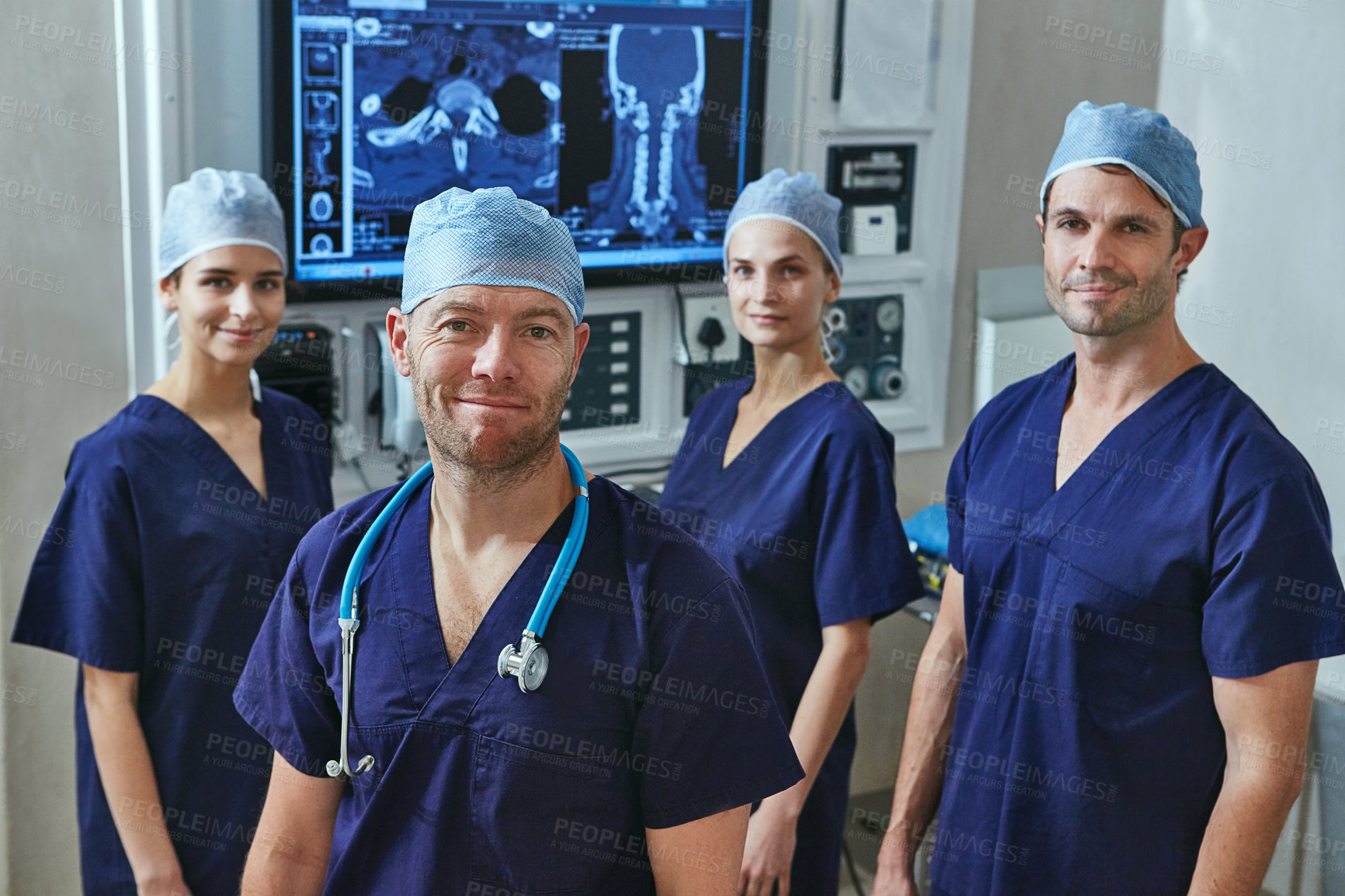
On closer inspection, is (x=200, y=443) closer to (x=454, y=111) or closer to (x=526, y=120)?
(x=454, y=111)

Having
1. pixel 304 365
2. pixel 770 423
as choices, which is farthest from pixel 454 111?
pixel 770 423

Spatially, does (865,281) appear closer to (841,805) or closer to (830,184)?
(830,184)

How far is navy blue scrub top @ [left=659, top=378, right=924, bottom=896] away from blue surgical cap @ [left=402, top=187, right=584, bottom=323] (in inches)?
27.8

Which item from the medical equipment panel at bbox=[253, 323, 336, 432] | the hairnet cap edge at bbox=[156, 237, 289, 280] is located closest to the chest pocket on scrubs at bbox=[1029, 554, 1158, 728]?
the hairnet cap edge at bbox=[156, 237, 289, 280]

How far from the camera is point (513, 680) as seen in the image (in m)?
1.25

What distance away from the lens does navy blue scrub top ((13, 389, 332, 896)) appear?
1807 mm

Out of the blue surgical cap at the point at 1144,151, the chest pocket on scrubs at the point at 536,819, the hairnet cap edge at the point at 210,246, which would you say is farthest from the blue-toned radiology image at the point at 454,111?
the chest pocket on scrubs at the point at 536,819

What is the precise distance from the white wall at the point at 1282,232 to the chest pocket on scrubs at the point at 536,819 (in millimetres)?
1760

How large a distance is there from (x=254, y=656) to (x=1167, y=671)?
3.51 ft

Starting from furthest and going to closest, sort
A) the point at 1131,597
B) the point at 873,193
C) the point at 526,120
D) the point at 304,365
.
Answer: the point at 873,193 → the point at 526,120 → the point at 304,365 → the point at 1131,597

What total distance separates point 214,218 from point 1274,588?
152cm

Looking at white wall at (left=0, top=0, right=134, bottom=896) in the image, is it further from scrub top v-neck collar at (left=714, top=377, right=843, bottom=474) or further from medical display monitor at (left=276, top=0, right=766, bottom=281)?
scrub top v-neck collar at (left=714, top=377, right=843, bottom=474)

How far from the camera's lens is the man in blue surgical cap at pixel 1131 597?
4.84 feet

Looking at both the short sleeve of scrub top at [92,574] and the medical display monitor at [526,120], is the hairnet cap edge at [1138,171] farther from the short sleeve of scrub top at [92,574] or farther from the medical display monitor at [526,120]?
the short sleeve of scrub top at [92,574]
